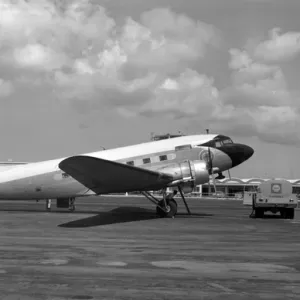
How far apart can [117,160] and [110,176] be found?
3379 mm

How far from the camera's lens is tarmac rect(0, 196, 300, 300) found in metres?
7.94

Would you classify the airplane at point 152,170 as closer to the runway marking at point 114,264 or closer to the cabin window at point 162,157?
the cabin window at point 162,157

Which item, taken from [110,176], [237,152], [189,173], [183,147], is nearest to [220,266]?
[110,176]

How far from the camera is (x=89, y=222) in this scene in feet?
73.0

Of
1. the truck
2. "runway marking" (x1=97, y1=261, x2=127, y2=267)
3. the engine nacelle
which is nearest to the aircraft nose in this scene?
the truck

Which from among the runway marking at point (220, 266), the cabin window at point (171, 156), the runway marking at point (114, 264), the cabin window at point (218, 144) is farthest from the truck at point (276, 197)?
the runway marking at point (114, 264)

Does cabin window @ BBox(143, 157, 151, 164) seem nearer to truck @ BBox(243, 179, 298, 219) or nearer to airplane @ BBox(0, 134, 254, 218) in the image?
airplane @ BBox(0, 134, 254, 218)

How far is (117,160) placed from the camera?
25.7 metres

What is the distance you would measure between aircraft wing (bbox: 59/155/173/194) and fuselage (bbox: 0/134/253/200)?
67.7 inches

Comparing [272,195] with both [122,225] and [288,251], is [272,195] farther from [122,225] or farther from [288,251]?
[288,251]

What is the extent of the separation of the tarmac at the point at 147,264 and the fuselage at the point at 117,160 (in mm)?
6686

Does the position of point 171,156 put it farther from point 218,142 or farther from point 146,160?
point 218,142

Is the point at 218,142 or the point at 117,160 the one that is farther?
the point at 218,142

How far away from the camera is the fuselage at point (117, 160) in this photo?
2531 centimetres
